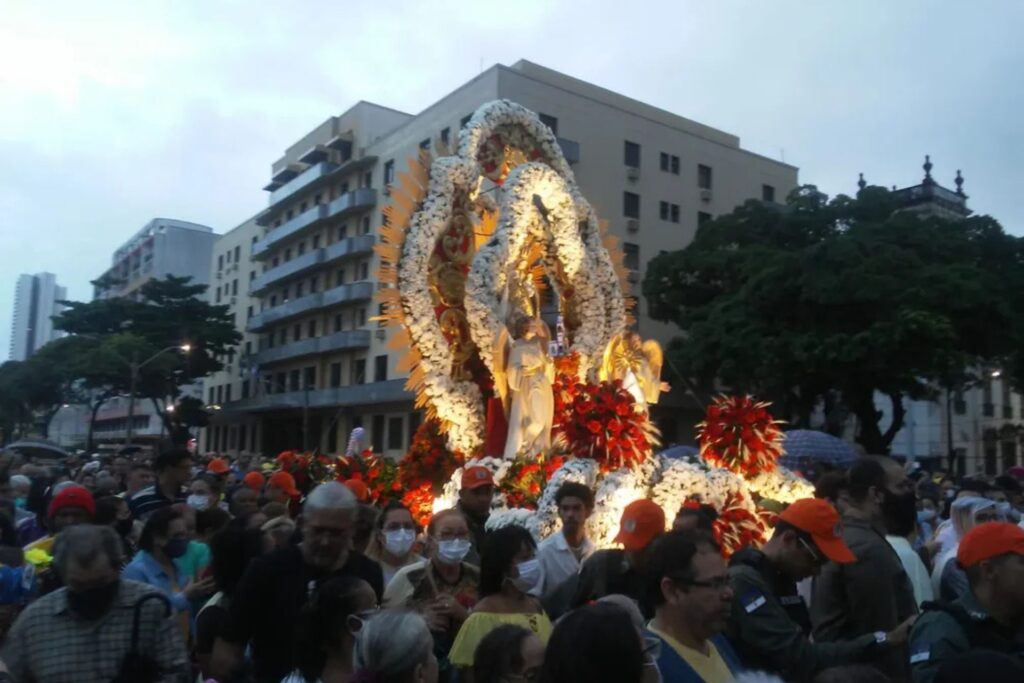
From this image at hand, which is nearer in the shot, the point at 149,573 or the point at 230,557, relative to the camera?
the point at 230,557

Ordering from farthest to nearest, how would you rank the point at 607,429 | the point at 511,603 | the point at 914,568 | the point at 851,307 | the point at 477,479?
the point at 851,307
the point at 607,429
the point at 477,479
the point at 914,568
the point at 511,603

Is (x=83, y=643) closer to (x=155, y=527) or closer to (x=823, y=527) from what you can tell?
(x=155, y=527)

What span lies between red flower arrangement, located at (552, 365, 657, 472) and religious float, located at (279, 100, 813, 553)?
0.02m

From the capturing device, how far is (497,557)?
13.4ft

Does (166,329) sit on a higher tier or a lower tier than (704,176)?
lower

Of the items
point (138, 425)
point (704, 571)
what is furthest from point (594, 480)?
point (138, 425)

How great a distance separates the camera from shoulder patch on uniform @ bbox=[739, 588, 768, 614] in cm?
357

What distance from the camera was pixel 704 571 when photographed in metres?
3.08

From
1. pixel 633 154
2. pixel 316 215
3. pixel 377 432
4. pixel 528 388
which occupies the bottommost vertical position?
pixel 377 432

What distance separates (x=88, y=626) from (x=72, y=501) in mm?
2386

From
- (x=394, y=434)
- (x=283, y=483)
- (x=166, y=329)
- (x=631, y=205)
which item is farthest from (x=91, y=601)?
(x=166, y=329)

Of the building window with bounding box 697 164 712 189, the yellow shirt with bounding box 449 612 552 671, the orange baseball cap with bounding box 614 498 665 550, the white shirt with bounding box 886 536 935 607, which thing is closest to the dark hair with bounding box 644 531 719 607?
the yellow shirt with bounding box 449 612 552 671

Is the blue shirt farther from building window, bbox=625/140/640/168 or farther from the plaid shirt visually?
building window, bbox=625/140/640/168

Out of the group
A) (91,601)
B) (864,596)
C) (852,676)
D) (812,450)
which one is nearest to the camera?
(852,676)
